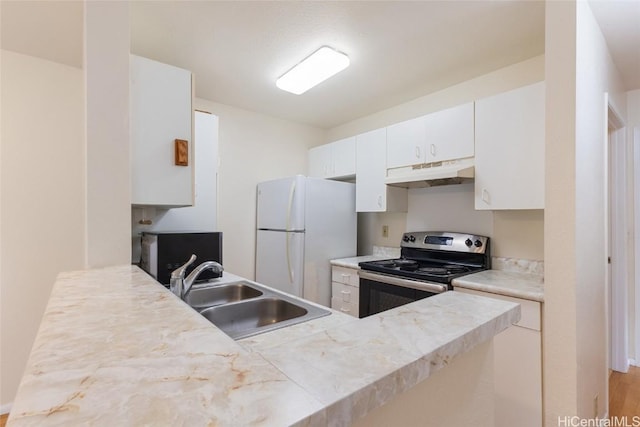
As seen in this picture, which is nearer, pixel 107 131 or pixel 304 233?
pixel 107 131

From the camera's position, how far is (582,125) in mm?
1570

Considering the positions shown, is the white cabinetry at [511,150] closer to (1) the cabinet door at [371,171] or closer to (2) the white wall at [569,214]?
(2) the white wall at [569,214]

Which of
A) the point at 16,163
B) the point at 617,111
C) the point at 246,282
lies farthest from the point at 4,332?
the point at 617,111

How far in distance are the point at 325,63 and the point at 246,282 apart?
1.66 metres

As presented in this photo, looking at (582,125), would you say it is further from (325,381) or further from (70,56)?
(70,56)

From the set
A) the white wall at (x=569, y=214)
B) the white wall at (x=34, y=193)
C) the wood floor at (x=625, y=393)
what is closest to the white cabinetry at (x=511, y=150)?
the white wall at (x=569, y=214)

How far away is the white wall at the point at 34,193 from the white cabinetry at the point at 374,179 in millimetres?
2279

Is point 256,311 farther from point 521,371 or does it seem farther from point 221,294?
point 521,371

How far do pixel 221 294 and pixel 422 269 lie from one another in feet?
4.92

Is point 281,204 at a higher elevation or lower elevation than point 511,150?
lower

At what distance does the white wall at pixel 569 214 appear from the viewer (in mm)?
1505

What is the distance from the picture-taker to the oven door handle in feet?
6.62

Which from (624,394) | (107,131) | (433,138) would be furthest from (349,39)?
(624,394)

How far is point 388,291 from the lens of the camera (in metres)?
2.38
